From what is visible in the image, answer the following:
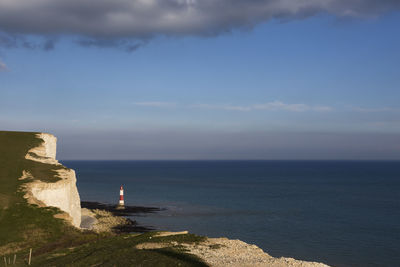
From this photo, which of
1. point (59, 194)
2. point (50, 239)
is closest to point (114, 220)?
point (59, 194)

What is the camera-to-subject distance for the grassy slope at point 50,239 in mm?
29281

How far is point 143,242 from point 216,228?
1544 inches

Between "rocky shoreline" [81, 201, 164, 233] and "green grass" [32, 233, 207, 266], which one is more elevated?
"green grass" [32, 233, 207, 266]

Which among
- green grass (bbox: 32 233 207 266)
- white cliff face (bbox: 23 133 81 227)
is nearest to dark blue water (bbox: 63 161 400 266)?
white cliff face (bbox: 23 133 81 227)

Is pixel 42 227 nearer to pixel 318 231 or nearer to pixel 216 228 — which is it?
pixel 216 228

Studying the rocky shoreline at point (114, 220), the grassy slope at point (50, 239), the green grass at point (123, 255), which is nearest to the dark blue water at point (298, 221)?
the rocky shoreline at point (114, 220)

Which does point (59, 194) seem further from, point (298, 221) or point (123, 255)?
point (298, 221)

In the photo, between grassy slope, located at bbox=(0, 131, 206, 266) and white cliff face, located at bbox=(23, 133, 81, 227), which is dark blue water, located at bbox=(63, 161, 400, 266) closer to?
white cliff face, located at bbox=(23, 133, 81, 227)

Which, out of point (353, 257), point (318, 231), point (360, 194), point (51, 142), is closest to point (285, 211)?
point (318, 231)

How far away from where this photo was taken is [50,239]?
45.2 meters

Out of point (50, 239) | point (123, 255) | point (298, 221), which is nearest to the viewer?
point (123, 255)

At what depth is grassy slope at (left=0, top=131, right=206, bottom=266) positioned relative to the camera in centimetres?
2928

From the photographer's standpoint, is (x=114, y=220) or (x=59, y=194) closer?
(x=59, y=194)

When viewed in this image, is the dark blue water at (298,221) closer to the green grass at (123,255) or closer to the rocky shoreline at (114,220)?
the rocky shoreline at (114,220)
